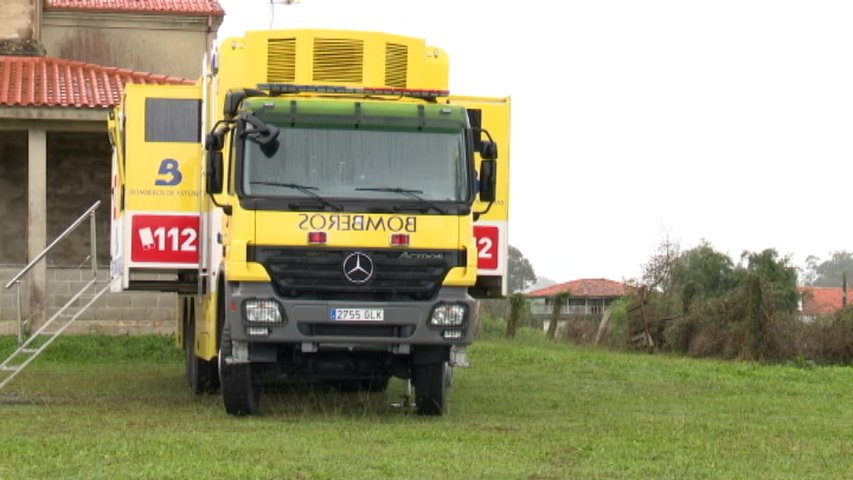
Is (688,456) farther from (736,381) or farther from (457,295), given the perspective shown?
(736,381)

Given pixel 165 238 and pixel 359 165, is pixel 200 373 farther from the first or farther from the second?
pixel 359 165

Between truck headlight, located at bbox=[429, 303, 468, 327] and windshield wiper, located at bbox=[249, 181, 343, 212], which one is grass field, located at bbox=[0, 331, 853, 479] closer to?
truck headlight, located at bbox=[429, 303, 468, 327]

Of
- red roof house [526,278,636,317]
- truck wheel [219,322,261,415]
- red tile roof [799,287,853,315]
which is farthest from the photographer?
red roof house [526,278,636,317]

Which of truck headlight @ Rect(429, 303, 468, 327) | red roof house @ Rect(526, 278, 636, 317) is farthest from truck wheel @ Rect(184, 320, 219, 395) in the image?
red roof house @ Rect(526, 278, 636, 317)

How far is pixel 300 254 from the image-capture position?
1496 cm

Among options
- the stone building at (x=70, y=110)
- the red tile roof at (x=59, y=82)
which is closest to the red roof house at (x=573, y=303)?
the stone building at (x=70, y=110)

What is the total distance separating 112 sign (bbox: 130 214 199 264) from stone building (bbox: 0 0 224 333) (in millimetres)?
9902

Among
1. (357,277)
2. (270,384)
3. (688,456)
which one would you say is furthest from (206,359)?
(688,456)

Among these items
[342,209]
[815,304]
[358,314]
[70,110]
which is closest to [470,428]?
[358,314]

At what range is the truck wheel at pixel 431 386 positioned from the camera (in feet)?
53.2

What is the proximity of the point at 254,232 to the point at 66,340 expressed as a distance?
46.3 ft

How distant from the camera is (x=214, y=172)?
15367 mm

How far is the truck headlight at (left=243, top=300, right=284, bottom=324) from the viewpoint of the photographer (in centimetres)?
1498

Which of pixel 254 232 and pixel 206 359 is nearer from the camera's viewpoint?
pixel 254 232
